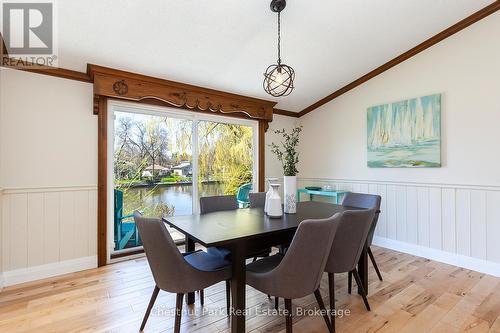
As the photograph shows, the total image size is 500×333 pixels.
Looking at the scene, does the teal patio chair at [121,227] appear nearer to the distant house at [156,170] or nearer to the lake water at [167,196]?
the lake water at [167,196]

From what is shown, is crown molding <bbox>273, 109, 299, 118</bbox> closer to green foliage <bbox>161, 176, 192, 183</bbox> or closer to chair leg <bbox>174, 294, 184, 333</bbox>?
green foliage <bbox>161, 176, 192, 183</bbox>

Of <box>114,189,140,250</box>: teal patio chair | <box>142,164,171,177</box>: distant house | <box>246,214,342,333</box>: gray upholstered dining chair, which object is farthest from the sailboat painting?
<box>114,189,140,250</box>: teal patio chair

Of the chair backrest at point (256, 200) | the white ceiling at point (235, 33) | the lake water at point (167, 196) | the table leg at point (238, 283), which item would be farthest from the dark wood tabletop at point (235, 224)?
the white ceiling at point (235, 33)

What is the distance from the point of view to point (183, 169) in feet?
11.9

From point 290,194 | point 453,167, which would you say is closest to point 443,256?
point 453,167

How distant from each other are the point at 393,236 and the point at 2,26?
4.98 metres

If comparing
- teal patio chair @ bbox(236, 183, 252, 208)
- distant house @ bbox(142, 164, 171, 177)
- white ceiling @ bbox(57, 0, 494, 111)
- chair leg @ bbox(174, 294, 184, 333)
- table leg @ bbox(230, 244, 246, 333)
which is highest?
white ceiling @ bbox(57, 0, 494, 111)

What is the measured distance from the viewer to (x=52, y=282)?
2.57 meters

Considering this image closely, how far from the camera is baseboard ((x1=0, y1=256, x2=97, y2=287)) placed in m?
2.52

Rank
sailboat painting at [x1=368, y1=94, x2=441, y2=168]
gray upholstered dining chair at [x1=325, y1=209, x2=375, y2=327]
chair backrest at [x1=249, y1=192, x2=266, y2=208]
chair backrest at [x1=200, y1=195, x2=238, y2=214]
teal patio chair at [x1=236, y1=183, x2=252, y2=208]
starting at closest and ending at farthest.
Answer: gray upholstered dining chair at [x1=325, y1=209, x2=375, y2=327], chair backrest at [x1=200, y1=195, x2=238, y2=214], chair backrest at [x1=249, y1=192, x2=266, y2=208], sailboat painting at [x1=368, y1=94, x2=441, y2=168], teal patio chair at [x1=236, y1=183, x2=252, y2=208]

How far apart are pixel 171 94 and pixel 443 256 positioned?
4010 millimetres

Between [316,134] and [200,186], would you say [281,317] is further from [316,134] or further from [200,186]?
[316,134]

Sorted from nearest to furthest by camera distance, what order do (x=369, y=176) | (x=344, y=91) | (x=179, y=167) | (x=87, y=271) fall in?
1. (x=87, y=271)
2. (x=179, y=167)
3. (x=369, y=176)
4. (x=344, y=91)

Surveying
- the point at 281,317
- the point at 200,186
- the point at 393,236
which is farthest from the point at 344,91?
the point at 281,317
